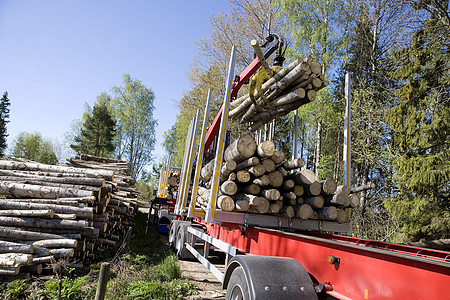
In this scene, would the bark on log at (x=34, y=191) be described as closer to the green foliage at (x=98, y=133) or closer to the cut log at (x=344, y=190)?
the cut log at (x=344, y=190)

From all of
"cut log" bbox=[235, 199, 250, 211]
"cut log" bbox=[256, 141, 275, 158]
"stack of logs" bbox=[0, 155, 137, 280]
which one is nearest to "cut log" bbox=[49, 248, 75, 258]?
"stack of logs" bbox=[0, 155, 137, 280]

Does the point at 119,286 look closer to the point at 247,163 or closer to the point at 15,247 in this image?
the point at 15,247

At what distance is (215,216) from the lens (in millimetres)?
4270

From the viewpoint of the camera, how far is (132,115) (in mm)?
38688

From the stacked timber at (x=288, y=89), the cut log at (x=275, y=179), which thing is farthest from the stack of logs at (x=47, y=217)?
the stacked timber at (x=288, y=89)

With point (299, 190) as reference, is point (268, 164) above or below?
above

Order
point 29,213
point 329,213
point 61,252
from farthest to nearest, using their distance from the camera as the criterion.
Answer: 1. point 29,213
2. point 61,252
3. point 329,213

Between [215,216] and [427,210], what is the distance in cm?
734

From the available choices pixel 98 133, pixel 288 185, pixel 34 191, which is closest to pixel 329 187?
pixel 288 185

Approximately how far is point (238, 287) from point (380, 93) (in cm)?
1168

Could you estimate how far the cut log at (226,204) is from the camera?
4.30 meters

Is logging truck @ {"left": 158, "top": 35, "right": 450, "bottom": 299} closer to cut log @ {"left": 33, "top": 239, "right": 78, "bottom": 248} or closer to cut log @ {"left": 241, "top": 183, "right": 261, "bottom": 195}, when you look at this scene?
cut log @ {"left": 241, "top": 183, "right": 261, "bottom": 195}

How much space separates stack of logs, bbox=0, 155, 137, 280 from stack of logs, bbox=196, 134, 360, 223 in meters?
3.72

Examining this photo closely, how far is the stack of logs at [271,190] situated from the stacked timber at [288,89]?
0.97 meters
